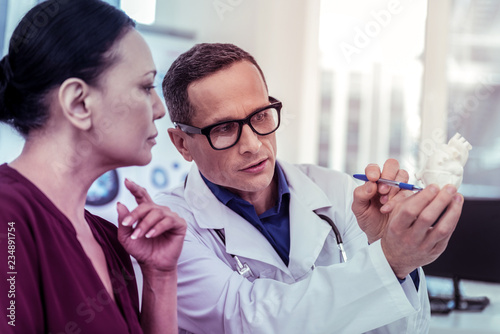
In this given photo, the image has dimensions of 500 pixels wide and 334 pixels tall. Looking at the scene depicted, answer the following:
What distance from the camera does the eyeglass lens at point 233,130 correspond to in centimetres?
132

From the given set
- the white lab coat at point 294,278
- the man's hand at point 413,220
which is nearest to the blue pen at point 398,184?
the man's hand at point 413,220

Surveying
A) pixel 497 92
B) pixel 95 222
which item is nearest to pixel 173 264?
pixel 95 222

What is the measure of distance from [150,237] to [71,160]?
21cm

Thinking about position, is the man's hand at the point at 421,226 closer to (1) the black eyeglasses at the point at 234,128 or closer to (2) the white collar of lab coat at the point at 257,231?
(2) the white collar of lab coat at the point at 257,231

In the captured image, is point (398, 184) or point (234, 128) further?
point (234, 128)

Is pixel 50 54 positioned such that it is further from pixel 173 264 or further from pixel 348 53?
pixel 348 53

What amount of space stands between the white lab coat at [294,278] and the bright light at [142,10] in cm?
87

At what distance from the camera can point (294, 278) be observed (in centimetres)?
134

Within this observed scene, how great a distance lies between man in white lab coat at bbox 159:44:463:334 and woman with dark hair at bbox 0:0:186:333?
0.32 meters

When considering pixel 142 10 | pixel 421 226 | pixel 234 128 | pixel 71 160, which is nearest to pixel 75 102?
pixel 71 160

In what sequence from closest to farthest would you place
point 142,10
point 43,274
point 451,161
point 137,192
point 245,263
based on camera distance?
point 43,274
point 137,192
point 451,161
point 245,263
point 142,10

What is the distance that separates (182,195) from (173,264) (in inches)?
21.3

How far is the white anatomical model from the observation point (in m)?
1.03

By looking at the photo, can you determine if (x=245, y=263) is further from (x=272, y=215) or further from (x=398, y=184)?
(x=398, y=184)
